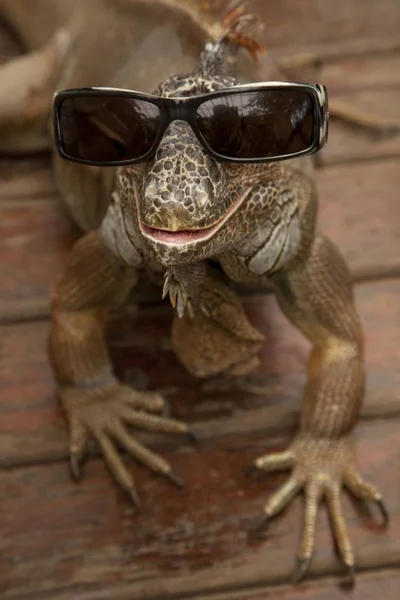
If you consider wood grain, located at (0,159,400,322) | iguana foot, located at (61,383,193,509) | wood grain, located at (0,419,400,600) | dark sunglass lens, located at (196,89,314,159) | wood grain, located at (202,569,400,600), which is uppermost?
dark sunglass lens, located at (196,89,314,159)

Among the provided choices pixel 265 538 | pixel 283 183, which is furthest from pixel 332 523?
pixel 283 183

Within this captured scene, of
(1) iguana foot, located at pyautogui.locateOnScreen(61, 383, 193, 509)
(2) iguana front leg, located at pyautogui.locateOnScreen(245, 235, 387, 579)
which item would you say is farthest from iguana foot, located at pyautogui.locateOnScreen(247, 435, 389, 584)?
(1) iguana foot, located at pyautogui.locateOnScreen(61, 383, 193, 509)

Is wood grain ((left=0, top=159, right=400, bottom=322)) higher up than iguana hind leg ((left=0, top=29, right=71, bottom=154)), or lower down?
lower down

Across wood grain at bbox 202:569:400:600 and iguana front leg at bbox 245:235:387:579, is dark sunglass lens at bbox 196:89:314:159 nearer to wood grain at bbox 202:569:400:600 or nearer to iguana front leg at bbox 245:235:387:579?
iguana front leg at bbox 245:235:387:579

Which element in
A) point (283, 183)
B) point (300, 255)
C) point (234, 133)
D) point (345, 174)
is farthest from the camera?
point (345, 174)

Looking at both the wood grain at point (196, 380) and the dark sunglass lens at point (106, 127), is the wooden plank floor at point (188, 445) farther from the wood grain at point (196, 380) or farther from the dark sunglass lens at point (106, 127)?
the dark sunglass lens at point (106, 127)

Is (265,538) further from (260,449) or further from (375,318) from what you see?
(375,318)

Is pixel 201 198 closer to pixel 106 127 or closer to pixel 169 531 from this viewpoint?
pixel 106 127
